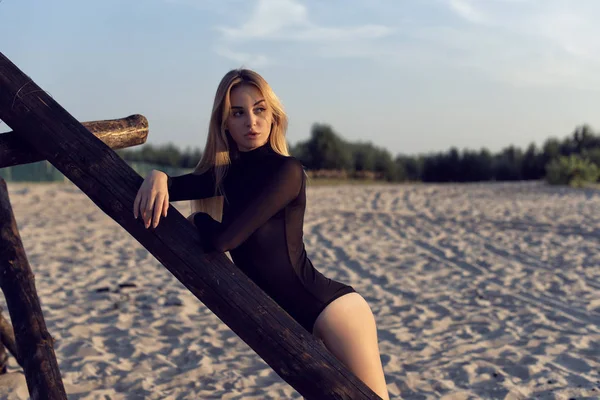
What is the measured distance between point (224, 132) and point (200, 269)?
0.59 m

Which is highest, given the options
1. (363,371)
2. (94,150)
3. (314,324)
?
(94,150)

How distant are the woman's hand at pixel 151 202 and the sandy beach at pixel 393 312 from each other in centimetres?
229

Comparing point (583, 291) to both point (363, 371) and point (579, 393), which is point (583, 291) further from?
point (363, 371)

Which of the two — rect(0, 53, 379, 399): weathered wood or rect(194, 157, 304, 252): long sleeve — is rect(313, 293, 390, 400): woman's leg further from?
rect(194, 157, 304, 252): long sleeve

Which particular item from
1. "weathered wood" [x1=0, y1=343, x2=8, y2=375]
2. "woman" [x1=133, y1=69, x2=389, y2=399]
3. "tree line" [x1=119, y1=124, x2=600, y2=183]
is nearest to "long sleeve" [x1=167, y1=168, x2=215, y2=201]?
"woman" [x1=133, y1=69, x2=389, y2=399]

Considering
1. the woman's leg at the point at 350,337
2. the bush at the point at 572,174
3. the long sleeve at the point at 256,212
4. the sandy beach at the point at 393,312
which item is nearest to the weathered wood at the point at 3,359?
the sandy beach at the point at 393,312

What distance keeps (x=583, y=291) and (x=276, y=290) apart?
5.51 metres

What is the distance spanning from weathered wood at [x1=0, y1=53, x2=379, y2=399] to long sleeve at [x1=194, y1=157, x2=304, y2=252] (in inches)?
2.1

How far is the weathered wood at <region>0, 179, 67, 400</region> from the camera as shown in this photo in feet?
8.23

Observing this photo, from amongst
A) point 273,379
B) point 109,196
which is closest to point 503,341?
point 273,379

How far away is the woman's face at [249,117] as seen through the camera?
2191mm

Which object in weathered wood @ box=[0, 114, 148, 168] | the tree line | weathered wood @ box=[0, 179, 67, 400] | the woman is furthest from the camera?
the tree line

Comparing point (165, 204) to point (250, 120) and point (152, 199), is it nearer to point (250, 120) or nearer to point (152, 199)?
point (152, 199)

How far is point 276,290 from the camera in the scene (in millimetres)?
2121
